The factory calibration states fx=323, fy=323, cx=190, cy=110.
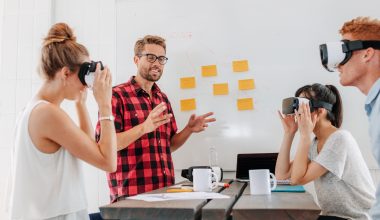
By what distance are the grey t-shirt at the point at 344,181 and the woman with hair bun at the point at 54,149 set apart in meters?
1.02

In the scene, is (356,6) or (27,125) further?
(356,6)

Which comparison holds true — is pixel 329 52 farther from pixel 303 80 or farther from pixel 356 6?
pixel 356 6

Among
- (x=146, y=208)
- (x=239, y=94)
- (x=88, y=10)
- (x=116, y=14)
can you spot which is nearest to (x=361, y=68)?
(x=146, y=208)

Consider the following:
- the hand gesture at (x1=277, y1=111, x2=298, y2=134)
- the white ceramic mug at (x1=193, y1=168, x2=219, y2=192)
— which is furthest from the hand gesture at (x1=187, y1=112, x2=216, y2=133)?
the white ceramic mug at (x1=193, y1=168, x2=219, y2=192)

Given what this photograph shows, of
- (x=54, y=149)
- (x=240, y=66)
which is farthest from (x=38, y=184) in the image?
(x=240, y=66)

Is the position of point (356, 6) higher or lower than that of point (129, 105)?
higher

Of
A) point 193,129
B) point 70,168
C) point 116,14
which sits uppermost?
point 116,14

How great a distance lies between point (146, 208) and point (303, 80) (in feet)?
5.65

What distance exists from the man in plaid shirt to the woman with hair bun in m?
0.51

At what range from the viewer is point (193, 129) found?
2320 millimetres

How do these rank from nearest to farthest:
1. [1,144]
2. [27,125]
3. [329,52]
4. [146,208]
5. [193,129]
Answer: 1. [146,208]
2. [27,125]
3. [329,52]
4. [193,129]
5. [1,144]

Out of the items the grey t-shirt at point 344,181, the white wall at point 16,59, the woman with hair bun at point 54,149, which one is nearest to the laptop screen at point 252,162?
the grey t-shirt at point 344,181

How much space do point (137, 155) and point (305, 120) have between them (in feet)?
3.40

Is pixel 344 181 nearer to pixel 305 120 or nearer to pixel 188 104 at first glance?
pixel 305 120
